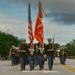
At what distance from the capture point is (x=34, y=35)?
84.4 feet

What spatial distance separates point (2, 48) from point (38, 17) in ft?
400

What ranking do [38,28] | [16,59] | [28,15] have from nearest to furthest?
[28,15] → [38,28] → [16,59]

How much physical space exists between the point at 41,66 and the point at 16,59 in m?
13.3

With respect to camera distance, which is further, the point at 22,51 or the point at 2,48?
the point at 2,48

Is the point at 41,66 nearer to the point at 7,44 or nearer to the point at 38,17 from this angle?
the point at 38,17

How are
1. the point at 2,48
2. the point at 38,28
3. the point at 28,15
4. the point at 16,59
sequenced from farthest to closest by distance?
the point at 2,48 → the point at 16,59 → the point at 38,28 → the point at 28,15

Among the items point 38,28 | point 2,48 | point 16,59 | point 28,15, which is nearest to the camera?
point 28,15

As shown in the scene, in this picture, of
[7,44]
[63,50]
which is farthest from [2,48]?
[63,50]

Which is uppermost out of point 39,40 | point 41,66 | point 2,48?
point 2,48

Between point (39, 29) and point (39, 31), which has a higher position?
point (39, 29)

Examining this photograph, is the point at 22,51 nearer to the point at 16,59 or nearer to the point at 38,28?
the point at 38,28

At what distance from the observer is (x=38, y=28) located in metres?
25.5

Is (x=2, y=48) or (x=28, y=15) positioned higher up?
(x=2, y=48)

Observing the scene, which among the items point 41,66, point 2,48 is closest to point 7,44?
point 2,48
